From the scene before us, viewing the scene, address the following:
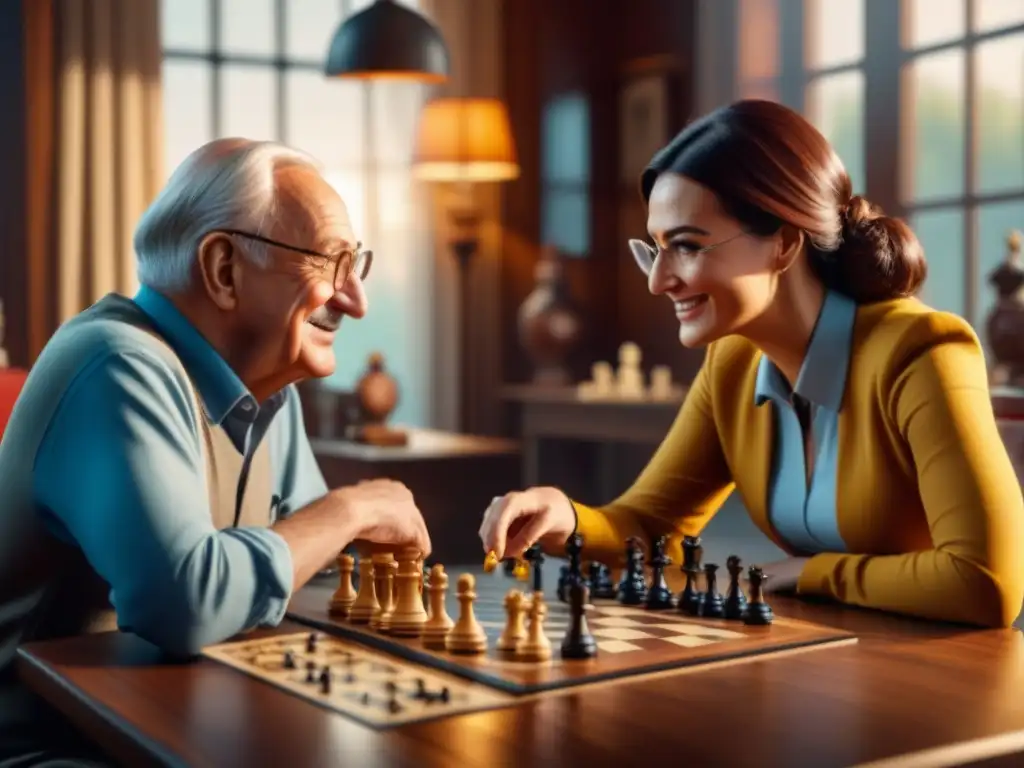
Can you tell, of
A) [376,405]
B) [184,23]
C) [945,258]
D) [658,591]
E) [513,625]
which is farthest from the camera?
[184,23]

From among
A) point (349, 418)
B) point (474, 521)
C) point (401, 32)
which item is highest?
point (401, 32)

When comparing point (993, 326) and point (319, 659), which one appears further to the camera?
point (993, 326)

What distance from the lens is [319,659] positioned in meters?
1.61

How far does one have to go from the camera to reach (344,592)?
189cm

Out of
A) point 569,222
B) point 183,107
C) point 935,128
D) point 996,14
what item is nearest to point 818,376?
point 996,14

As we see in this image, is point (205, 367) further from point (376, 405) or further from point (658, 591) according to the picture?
point (376, 405)

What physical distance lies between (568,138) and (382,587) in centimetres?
565

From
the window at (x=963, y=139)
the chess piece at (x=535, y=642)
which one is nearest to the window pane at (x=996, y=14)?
the window at (x=963, y=139)

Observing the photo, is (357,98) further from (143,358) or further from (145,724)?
(145,724)

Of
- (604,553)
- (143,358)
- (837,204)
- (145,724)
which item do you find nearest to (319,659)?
(145,724)

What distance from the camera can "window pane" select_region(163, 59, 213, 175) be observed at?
6.50 m

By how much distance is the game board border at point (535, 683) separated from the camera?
57.7 inches

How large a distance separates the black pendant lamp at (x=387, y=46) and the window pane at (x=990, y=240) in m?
2.00

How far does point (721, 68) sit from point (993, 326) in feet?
7.61
